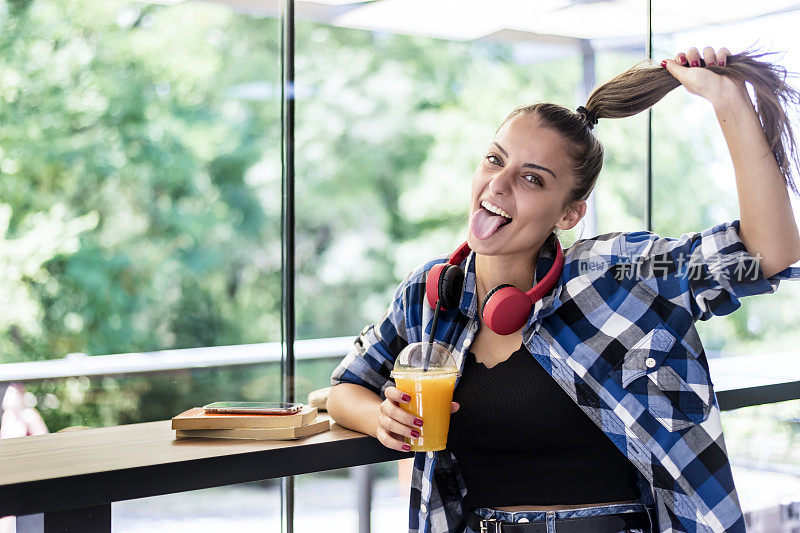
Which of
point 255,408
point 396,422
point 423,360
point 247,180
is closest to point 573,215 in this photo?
point 423,360

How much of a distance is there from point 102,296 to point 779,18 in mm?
6083

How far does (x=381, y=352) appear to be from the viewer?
1685 mm

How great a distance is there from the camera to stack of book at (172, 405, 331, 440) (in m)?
1.51

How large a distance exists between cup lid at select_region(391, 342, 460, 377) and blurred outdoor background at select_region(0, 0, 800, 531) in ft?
3.75

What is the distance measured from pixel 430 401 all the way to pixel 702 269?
558mm

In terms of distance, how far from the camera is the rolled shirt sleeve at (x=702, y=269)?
51.6 inches

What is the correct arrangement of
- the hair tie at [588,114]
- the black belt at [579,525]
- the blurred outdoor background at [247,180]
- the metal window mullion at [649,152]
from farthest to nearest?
the blurred outdoor background at [247,180], the metal window mullion at [649,152], the hair tie at [588,114], the black belt at [579,525]

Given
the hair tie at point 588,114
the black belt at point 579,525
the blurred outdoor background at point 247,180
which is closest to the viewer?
the black belt at point 579,525

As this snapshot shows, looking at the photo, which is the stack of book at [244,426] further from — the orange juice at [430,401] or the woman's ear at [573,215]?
the woman's ear at [573,215]

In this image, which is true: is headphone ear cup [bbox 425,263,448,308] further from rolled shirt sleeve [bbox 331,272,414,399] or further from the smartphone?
the smartphone

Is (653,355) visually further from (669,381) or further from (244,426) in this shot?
(244,426)

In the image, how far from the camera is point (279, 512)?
2.41 meters

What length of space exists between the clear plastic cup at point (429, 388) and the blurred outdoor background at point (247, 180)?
3.60ft

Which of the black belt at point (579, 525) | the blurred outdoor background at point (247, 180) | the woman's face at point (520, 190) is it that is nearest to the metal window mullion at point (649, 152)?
the blurred outdoor background at point (247, 180)
